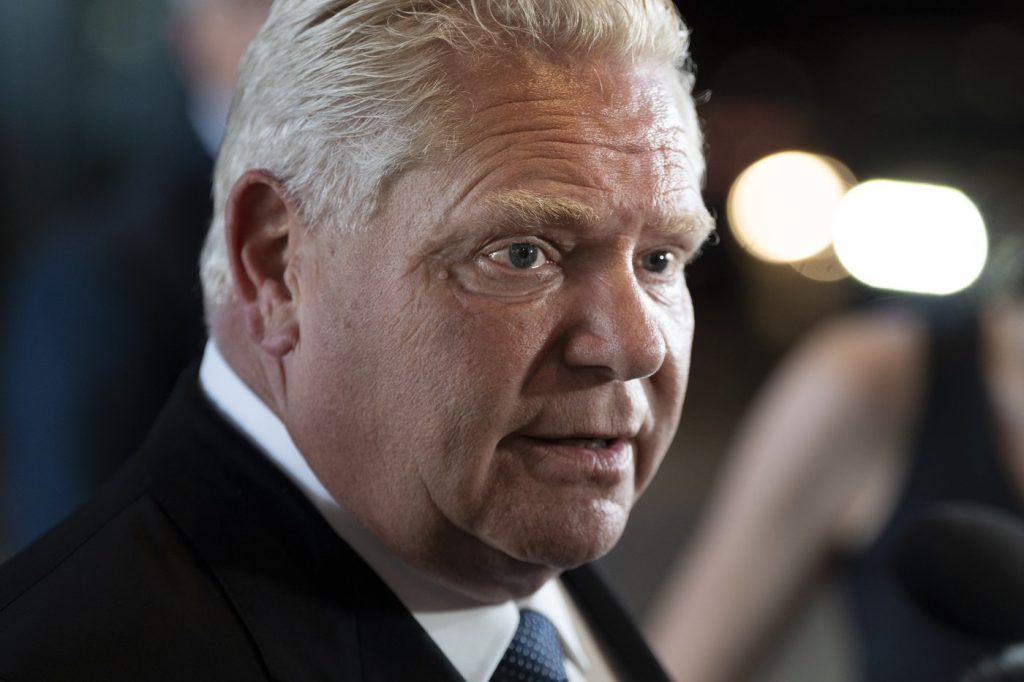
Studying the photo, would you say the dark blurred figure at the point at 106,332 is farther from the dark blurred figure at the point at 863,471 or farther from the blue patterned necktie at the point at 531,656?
the blue patterned necktie at the point at 531,656

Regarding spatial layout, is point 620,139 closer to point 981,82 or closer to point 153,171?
point 153,171

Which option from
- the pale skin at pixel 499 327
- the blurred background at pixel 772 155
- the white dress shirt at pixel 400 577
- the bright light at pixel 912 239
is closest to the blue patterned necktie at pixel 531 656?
the white dress shirt at pixel 400 577

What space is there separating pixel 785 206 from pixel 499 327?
4.61 metres

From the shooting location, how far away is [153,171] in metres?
2.83

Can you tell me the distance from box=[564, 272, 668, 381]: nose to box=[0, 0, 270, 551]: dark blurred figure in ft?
4.35

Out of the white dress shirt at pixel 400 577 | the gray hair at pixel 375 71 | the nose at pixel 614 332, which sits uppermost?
the gray hair at pixel 375 71

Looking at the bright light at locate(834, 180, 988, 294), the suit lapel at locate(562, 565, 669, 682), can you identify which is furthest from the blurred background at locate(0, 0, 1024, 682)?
the suit lapel at locate(562, 565, 669, 682)

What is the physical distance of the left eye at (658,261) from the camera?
1.29m

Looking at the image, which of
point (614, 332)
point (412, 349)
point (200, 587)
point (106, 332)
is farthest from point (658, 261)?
point (106, 332)

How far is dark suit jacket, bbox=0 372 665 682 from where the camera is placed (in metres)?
1.10

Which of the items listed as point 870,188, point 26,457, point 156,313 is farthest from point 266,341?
point 870,188

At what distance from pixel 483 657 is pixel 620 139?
0.54 meters

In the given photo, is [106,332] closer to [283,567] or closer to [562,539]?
[283,567]

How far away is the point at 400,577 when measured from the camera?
130cm
